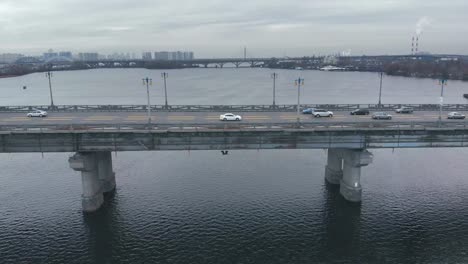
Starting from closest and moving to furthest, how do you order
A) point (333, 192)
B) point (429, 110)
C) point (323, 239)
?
point (323, 239), point (333, 192), point (429, 110)

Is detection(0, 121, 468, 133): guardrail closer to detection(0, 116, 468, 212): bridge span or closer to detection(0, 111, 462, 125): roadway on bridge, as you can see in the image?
detection(0, 116, 468, 212): bridge span

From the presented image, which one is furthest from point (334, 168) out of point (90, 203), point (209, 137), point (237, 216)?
point (90, 203)

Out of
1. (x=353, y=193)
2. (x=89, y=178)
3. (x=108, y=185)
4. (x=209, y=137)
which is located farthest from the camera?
(x=108, y=185)

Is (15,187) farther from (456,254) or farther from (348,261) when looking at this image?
(456,254)

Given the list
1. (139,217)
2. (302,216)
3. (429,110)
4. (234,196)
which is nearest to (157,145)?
(139,217)

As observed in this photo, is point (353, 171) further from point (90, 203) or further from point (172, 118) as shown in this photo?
point (90, 203)

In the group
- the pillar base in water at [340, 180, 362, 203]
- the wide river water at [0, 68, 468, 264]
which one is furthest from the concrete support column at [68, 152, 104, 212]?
the pillar base in water at [340, 180, 362, 203]
